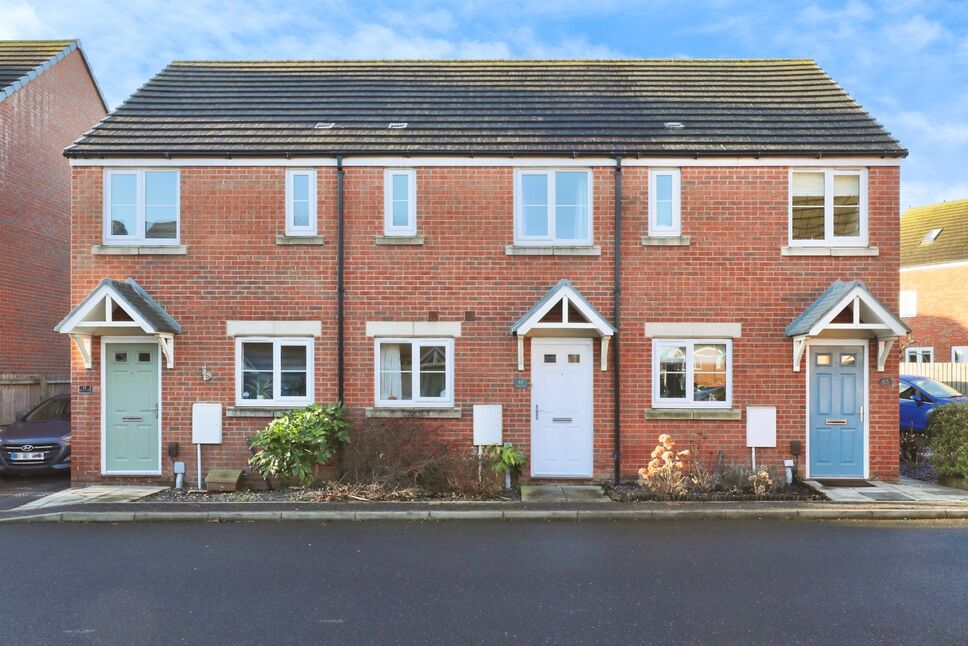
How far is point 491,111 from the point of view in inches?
490

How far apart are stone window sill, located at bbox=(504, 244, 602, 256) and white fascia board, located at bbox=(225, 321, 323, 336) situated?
11.5ft

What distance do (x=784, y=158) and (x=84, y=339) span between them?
12094 mm

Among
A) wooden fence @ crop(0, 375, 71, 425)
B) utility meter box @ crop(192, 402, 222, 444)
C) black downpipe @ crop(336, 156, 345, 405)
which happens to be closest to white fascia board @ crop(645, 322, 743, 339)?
black downpipe @ crop(336, 156, 345, 405)

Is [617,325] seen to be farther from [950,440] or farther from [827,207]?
[950,440]

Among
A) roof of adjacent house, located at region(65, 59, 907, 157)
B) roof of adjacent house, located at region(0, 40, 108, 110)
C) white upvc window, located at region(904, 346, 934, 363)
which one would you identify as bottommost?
white upvc window, located at region(904, 346, 934, 363)

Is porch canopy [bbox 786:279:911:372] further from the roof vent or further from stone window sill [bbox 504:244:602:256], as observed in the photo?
the roof vent

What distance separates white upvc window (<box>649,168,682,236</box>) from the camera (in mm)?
11211

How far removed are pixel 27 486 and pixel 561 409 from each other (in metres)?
9.34

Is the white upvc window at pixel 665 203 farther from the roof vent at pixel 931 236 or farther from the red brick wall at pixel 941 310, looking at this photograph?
the roof vent at pixel 931 236

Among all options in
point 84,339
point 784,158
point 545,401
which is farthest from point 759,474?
point 84,339

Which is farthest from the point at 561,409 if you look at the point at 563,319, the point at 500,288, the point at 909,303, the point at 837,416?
the point at 909,303

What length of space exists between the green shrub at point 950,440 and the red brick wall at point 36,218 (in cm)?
1888

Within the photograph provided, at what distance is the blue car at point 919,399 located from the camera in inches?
602

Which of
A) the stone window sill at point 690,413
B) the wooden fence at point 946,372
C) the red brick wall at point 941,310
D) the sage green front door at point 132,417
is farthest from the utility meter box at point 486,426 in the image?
the red brick wall at point 941,310
